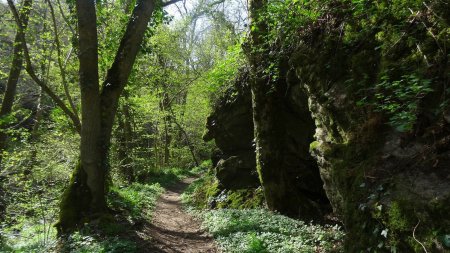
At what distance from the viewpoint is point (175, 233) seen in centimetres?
908

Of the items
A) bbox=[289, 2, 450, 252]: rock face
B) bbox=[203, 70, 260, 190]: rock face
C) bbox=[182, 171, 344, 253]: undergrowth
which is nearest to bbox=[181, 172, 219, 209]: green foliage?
bbox=[203, 70, 260, 190]: rock face

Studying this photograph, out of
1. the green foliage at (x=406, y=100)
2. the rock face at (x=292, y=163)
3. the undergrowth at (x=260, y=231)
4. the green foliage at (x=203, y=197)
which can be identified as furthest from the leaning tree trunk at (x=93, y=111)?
the green foliage at (x=406, y=100)

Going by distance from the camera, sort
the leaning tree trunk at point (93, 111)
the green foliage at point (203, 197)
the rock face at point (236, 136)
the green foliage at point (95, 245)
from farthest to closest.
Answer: the green foliage at point (203, 197) < the rock face at point (236, 136) < the leaning tree trunk at point (93, 111) < the green foliage at point (95, 245)

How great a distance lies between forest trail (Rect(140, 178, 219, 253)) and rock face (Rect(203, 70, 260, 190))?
209cm

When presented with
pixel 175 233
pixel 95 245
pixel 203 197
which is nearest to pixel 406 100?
pixel 95 245

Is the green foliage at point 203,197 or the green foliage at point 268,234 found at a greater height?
the green foliage at point 203,197

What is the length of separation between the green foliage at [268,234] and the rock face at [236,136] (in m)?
2.75

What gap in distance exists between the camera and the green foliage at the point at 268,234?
6.14 m

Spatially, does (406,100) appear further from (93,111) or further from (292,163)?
(93,111)

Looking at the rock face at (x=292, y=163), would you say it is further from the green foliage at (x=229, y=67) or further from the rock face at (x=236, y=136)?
the green foliage at (x=229, y=67)

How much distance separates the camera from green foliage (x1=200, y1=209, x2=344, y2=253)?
20.1 ft

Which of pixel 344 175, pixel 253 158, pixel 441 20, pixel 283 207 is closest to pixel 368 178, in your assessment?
pixel 344 175

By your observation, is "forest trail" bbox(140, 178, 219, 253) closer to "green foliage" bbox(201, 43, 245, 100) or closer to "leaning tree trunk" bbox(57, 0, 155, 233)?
"leaning tree trunk" bbox(57, 0, 155, 233)

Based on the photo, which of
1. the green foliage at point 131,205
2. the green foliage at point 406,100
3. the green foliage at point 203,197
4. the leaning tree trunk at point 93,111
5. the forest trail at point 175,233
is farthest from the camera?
the green foliage at point 203,197
